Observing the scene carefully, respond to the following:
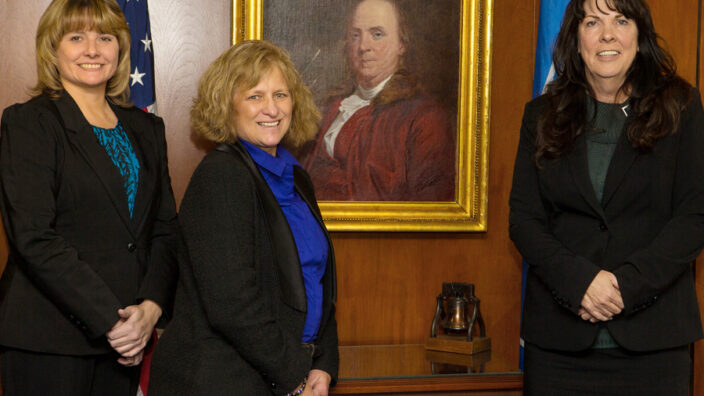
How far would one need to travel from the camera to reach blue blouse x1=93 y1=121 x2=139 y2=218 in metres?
2.49

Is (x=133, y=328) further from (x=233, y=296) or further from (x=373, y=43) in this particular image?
(x=373, y=43)

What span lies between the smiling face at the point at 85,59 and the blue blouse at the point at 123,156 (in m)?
0.17

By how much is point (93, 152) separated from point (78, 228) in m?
0.26

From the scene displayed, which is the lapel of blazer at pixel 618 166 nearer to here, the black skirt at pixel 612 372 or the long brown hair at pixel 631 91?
the long brown hair at pixel 631 91

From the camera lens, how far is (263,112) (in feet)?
7.41

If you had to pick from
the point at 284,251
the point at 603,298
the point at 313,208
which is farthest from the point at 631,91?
the point at 284,251

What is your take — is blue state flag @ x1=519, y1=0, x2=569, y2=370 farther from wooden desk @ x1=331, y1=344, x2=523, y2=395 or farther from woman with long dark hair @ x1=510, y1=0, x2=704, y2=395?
woman with long dark hair @ x1=510, y1=0, x2=704, y2=395

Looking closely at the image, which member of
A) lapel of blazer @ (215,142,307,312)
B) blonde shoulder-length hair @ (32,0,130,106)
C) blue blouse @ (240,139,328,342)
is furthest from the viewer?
blonde shoulder-length hair @ (32,0,130,106)

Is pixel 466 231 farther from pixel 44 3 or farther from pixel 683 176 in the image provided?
pixel 44 3

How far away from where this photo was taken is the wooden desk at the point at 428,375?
298cm

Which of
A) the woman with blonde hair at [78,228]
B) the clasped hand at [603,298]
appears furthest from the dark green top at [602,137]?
the woman with blonde hair at [78,228]

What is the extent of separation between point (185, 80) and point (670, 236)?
2.21 metres

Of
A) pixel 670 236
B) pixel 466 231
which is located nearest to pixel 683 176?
pixel 670 236

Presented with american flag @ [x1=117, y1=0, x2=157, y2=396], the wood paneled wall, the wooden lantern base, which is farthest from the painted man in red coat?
american flag @ [x1=117, y1=0, x2=157, y2=396]
